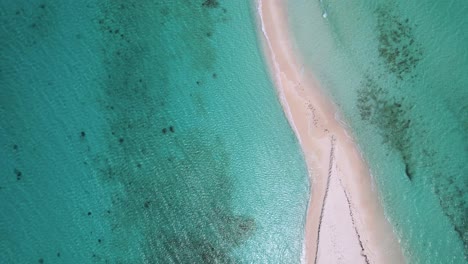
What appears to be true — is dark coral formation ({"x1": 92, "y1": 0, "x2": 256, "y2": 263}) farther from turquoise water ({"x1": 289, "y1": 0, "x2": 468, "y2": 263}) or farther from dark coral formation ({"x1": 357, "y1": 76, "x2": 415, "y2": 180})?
dark coral formation ({"x1": 357, "y1": 76, "x2": 415, "y2": 180})

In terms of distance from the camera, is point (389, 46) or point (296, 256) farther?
point (389, 46)

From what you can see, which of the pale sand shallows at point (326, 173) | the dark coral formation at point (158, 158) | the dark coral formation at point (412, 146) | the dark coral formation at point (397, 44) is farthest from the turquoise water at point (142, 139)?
the dark coral formation at point (397, 44)

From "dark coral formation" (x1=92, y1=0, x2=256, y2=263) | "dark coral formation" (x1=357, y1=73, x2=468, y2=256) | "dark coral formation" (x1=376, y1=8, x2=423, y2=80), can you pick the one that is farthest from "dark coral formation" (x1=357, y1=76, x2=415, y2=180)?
"dark coral formation" (x1=92, y1=0, x2=256, y2=263)

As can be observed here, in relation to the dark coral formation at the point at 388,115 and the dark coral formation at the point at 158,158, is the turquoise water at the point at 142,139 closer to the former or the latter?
the dark coral formation at the point at 158,158

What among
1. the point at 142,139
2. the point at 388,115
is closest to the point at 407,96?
the point at 388,115

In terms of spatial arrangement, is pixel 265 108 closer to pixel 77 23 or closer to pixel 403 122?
pixel 403 122

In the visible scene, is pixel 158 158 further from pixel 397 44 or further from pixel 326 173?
pixel 397 44

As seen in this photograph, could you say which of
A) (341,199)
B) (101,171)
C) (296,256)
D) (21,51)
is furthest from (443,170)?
(21,51)

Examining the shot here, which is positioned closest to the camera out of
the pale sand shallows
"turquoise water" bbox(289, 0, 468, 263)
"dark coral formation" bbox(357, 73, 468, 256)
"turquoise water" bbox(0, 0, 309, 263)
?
the pale sand shallows
